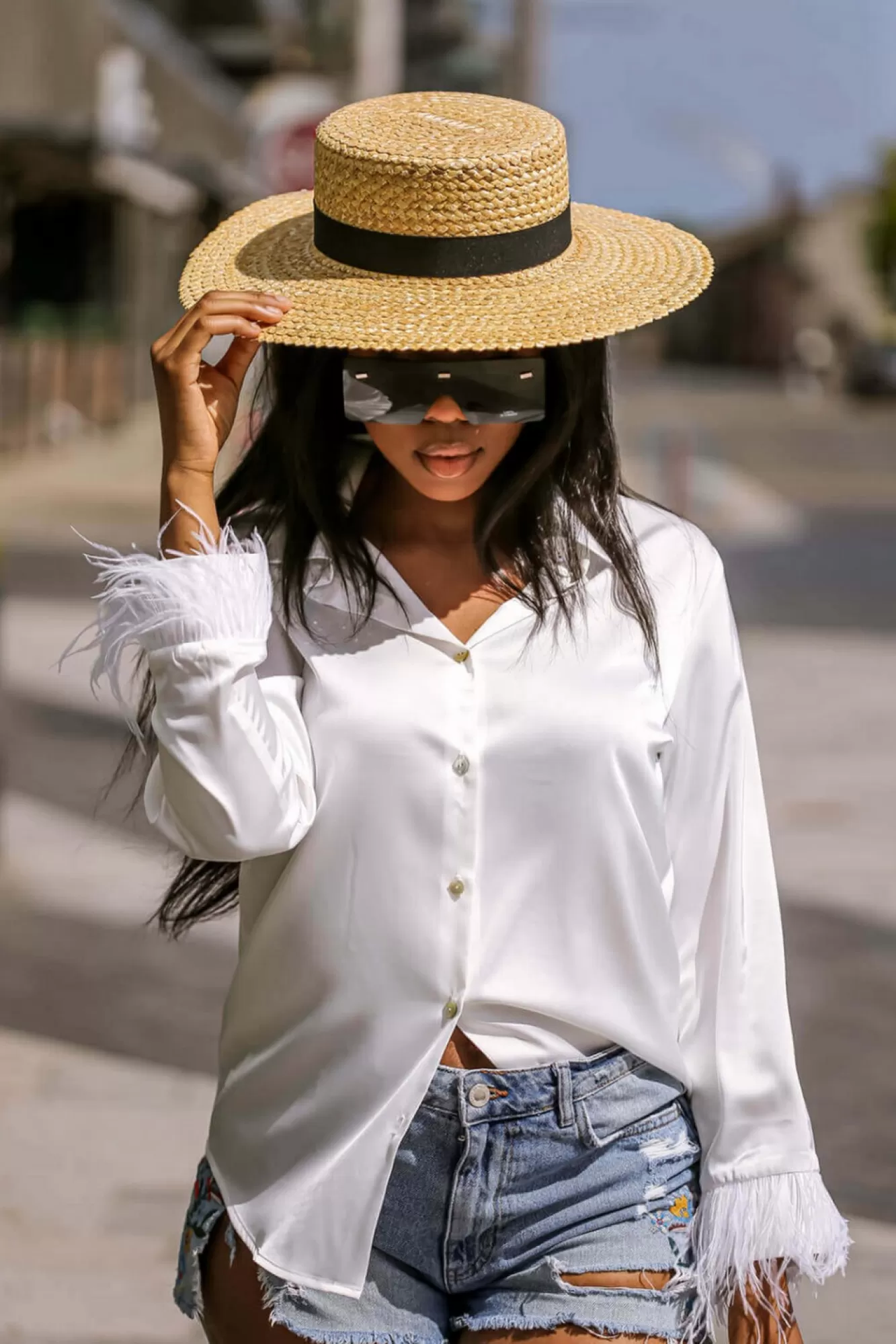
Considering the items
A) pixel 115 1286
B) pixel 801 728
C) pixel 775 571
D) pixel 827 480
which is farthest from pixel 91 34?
pixel 115 1286

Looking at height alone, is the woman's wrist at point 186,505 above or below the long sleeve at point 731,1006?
above

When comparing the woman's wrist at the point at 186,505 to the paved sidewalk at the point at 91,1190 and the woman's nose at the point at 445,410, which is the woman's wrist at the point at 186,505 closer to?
the woman's nose at the point at 445,410

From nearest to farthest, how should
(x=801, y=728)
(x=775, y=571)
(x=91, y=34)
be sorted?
(x=801, y=728) < (x=775, y=571) < (x=91, y=34)

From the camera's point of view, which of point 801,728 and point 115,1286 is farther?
point 801,728

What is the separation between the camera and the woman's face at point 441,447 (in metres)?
2.05

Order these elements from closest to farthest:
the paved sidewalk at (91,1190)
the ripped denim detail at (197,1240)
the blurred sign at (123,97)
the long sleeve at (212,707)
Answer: the long sleeve at (212,707) < the ripped denim detail at (197,1240) < the paved sidewalk at (91,1190) < the blurred sign at (123,97)

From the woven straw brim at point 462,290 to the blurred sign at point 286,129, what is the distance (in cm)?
803

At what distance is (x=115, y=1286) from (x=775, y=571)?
35.7ft

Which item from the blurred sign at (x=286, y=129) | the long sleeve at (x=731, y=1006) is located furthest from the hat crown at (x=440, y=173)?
the blurred sign at (x=286, y=129)

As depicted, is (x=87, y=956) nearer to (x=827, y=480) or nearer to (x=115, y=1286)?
(x=115, y=1286)

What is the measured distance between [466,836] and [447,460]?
40 centimetres

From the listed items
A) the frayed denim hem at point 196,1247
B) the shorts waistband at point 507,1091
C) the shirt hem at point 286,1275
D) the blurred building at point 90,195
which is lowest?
the blurred building at point 90,195

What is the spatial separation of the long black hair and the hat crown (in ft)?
0.56

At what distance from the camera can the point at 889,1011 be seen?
16.8 ft
